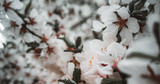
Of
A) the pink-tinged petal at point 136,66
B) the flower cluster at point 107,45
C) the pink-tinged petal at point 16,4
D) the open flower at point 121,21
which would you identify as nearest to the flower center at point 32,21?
the flower cluster at point 107,45

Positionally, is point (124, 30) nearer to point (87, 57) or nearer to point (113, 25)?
point (113, 25)

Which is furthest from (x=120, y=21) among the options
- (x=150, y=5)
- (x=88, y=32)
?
(x=88, y=32)

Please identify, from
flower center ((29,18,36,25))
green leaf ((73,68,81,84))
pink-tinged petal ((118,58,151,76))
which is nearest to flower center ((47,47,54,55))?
flower center ((29,18,36,25))

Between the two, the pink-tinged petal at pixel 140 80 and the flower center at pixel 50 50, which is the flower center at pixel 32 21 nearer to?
the flower center at pixel 50 50

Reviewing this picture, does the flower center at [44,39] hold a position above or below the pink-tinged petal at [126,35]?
above

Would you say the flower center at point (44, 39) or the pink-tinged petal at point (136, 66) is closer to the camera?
the pink-tinged petal at point (136, 66)

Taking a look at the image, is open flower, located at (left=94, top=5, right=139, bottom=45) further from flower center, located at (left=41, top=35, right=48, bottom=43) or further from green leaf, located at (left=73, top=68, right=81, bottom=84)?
flower center, located at (left=41, top=35, right=48, bottom=43)

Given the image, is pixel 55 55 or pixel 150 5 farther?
pixel 55 55
